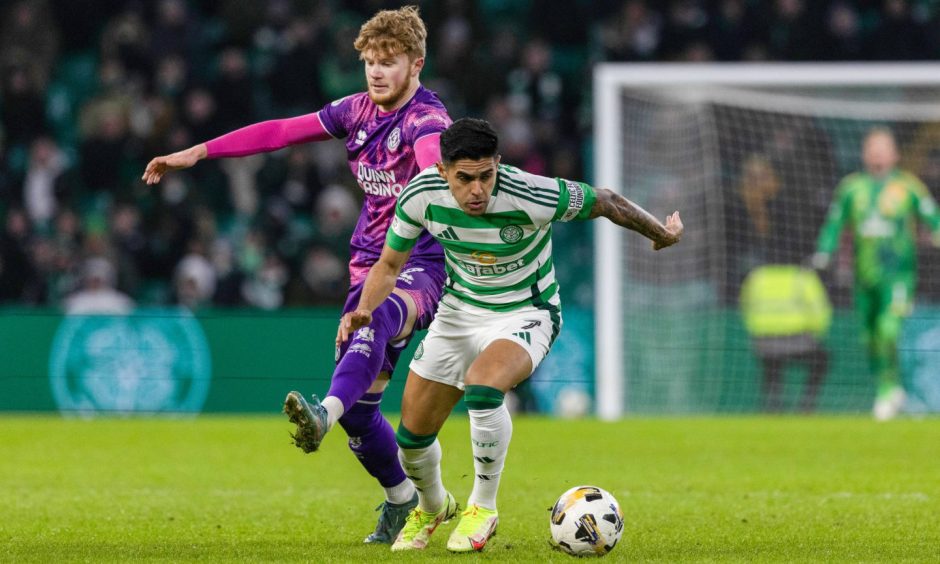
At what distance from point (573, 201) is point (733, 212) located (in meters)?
10.5

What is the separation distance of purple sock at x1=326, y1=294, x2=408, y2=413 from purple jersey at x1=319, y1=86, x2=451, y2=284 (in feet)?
1.42

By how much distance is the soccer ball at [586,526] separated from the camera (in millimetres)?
6359

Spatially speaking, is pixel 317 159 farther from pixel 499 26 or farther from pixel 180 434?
pixel 180 434

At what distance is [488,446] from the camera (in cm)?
660

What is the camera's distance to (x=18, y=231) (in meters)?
17.5

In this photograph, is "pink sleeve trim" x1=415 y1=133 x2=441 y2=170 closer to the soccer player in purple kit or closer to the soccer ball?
the soccer player in purple kit

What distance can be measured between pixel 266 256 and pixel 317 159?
55.3 inches

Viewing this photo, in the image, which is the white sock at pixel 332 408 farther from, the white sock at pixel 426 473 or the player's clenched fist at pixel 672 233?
the player's clenched fist at pixel 672 233

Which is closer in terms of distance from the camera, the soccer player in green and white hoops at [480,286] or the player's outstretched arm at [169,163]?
the soccer player in green and white hoops at [480,286]

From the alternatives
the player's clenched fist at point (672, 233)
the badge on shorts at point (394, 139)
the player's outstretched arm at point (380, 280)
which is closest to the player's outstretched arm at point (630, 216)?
the player's clenched fist at point (672, 233)

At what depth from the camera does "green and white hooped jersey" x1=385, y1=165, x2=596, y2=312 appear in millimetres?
6555

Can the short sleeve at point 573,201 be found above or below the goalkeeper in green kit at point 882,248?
above

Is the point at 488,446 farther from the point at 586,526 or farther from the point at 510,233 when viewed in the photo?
the point at 510,233

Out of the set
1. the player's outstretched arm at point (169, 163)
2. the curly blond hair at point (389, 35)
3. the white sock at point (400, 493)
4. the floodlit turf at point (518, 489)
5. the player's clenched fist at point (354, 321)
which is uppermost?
the curly blond hair at point (389, 35)
